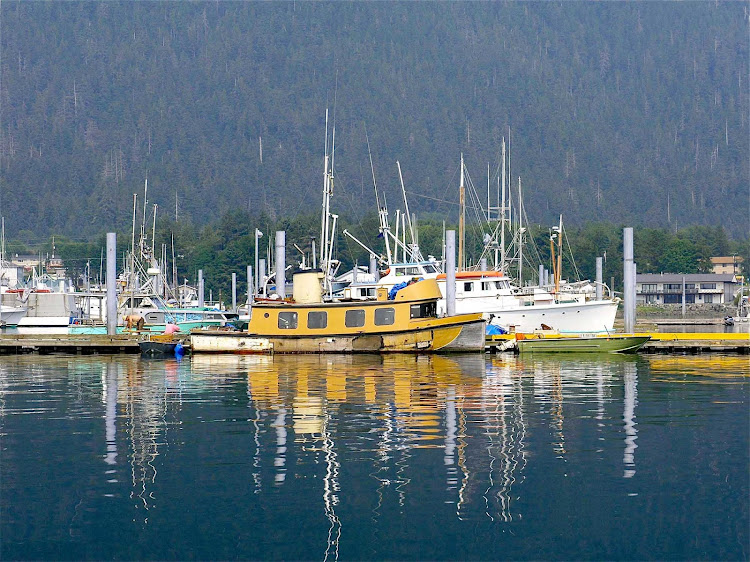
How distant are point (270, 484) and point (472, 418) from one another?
798cm

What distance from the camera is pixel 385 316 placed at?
4578 cm

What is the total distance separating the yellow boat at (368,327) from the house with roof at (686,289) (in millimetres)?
110697

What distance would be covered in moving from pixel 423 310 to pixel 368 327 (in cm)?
235

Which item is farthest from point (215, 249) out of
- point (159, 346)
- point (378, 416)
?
point (378, 416)

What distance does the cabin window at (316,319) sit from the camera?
45.9 metres

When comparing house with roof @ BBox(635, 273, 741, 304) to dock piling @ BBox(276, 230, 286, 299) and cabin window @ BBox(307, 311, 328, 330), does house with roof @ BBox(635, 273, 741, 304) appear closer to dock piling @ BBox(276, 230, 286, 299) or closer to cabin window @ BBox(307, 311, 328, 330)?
dock piling @ BBox(276, 230, 286, 299)

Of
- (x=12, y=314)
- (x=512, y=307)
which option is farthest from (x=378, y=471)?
(x=12, y=314)

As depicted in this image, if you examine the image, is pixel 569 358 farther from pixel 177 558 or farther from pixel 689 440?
pixel 177 558

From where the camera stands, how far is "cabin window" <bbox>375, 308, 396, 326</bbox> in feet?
150

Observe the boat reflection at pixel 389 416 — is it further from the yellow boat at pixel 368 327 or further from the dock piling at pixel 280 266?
the dock piling at pixel 280 266

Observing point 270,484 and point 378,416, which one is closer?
point 270,484

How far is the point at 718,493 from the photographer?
1753 centimetres

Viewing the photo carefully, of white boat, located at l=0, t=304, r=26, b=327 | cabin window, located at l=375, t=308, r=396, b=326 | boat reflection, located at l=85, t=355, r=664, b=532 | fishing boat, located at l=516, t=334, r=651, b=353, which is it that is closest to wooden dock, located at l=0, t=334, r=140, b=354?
boat reflection, located at l=85, t=355, r=664, b=532

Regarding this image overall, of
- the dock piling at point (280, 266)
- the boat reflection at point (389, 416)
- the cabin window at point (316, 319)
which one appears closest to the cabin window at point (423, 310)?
the boat reflection at point (389, 416)
